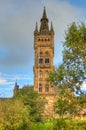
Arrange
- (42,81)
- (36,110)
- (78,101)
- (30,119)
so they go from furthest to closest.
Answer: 1. (42,81)
2. (36,110)
3. (30,119)
4. (78,101)

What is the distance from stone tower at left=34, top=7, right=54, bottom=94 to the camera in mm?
113562

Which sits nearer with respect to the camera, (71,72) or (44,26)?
(71,72)

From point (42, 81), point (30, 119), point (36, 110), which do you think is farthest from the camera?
point (42, 81)

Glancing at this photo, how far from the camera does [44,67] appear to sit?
115438mm

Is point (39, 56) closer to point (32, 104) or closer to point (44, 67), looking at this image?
point (44, 67)

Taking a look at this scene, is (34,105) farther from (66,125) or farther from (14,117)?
(66,125)

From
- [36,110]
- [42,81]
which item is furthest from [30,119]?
[42,81]

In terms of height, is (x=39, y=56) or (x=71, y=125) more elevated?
(x=39, y=56)

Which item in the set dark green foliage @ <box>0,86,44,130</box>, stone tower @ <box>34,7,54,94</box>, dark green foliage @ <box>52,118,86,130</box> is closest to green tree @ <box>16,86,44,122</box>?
dark green foliage @ <box>0,86,44,130</box>

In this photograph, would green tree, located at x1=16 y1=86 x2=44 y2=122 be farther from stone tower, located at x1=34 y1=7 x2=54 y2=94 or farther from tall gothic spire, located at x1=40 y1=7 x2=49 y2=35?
tall gothic spire, located at x1=40 y1=7 x2=49 y2=35

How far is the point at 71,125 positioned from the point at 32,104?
5271cm

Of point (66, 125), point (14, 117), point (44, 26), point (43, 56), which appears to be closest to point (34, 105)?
point (14, 117)

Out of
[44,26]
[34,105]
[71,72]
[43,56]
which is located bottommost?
[71,72]

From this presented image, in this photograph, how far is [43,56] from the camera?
382ft
